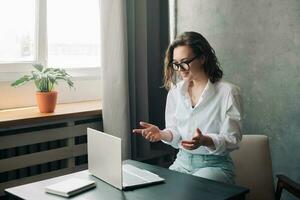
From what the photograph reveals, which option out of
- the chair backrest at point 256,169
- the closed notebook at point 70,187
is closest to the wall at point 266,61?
the chair backrest at point 256,169

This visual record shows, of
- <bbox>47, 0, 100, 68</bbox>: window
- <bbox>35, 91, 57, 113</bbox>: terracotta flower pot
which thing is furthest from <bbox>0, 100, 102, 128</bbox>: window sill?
<bbox>47, 0, 100, 68</bbox>: window

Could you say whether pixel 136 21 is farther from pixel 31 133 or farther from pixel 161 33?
pixel 31 133

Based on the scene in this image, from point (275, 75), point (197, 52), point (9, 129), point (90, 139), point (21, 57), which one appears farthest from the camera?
point (21, 57)

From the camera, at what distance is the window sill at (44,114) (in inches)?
79.8

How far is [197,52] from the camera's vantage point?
1859 millimetres

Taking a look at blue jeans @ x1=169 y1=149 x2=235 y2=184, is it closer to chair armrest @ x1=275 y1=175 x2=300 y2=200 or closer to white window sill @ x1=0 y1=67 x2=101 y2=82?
chair armrest @ x1=275 y1=175 x2=300 y2=200

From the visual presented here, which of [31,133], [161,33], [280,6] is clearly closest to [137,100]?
[161,33]

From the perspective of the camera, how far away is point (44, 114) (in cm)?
A: 220

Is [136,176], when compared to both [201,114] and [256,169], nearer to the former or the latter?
[201,114]

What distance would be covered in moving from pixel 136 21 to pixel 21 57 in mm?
718

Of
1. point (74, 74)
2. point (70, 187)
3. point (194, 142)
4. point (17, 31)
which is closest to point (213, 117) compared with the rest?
point (194, 142)

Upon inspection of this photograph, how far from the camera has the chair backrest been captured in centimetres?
199

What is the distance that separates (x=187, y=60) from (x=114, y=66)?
71 centimetres

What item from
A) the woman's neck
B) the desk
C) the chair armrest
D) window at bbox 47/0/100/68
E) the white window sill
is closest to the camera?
the desk
